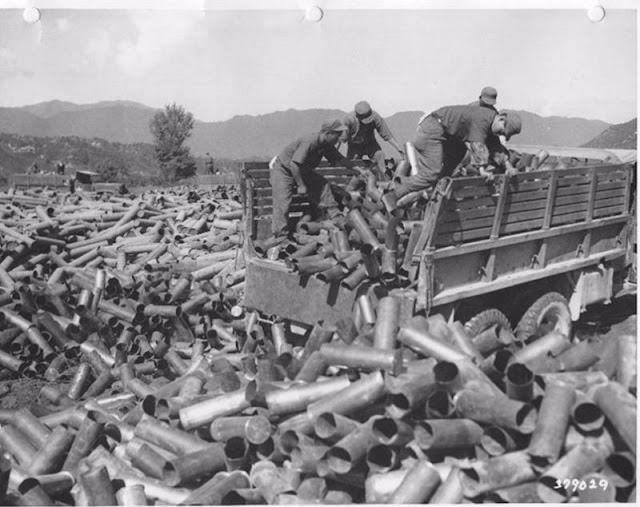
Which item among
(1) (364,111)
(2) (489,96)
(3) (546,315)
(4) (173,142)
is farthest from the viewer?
(4) (173,142)

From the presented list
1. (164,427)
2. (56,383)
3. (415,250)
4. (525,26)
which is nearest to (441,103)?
(525,26)

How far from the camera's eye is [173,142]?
6056 centimetres

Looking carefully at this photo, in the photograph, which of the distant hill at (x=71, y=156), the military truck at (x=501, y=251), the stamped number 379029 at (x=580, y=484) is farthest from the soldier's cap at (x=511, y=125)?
the distant hill at (x=71, y=156)

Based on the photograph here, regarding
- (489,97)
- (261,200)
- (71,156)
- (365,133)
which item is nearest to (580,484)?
(261,200)

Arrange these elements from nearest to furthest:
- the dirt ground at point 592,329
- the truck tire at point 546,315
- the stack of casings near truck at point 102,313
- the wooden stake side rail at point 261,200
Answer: the stack of casings near truck at point 102,313, the truck tire at point 546,315, the dirt ground at point 592,329, the wooden stake side rail at point 261,200

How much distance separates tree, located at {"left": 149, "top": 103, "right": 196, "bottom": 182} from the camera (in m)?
58.2

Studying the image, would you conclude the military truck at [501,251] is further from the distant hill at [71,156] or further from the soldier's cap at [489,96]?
the distant hill at [71,156]

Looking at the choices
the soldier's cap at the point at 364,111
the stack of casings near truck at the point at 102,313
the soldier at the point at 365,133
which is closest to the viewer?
the stack of casings near truck at the point at 102,313

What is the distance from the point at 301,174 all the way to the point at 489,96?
128 inches

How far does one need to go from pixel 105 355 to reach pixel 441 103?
19.0 ft

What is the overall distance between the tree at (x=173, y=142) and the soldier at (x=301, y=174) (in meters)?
49.6

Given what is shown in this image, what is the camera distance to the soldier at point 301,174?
8930mm

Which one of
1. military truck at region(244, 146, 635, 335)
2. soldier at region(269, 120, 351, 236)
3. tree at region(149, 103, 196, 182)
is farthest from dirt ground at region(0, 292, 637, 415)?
tree at region(149, 103, 196, 182)

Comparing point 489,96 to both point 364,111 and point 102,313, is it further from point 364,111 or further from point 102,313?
point 102,313
